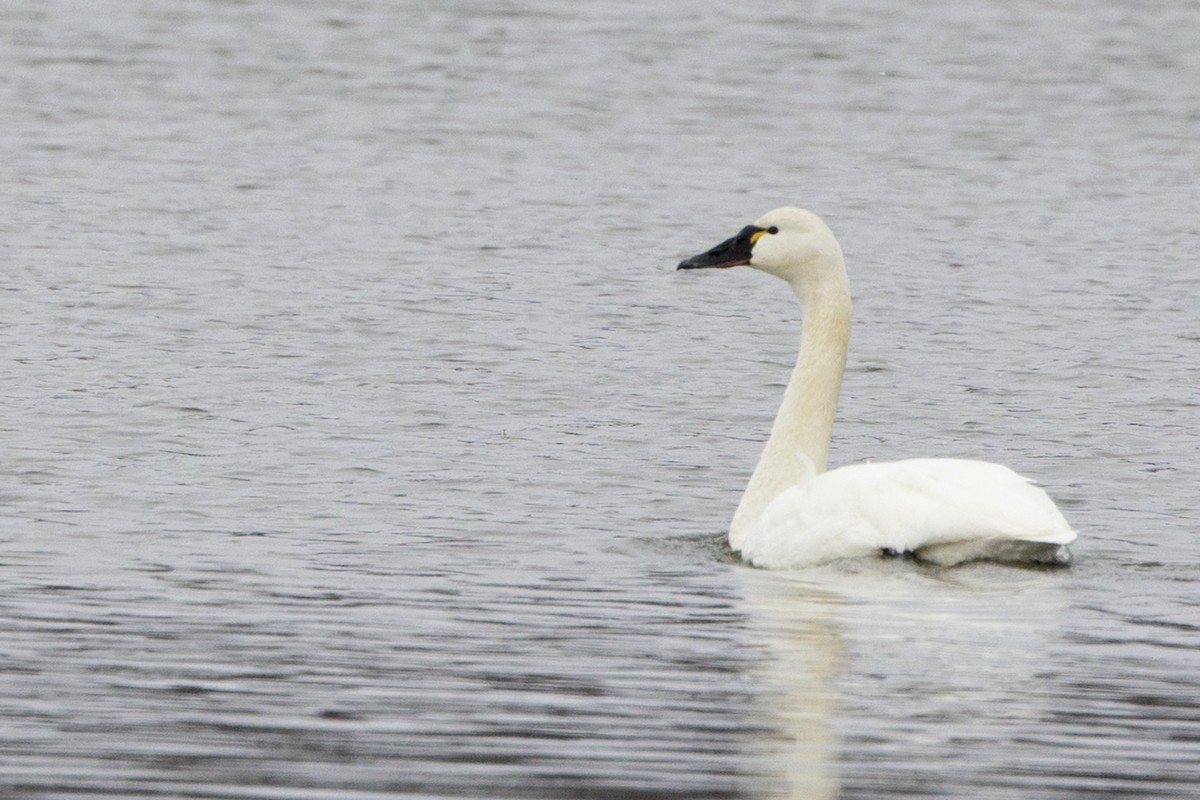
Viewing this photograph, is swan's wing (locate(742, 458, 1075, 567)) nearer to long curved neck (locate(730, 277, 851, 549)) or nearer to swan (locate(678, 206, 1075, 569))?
swan (locate(678, 206, 1075, 569))

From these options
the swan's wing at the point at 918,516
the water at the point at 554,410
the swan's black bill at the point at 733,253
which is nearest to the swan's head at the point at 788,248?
the swan's black bill at the point at 733,253

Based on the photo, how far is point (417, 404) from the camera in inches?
590

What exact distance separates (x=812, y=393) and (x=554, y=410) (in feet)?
10.2

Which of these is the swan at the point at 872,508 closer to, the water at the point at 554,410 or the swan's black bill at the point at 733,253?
the water at the point at 554,410

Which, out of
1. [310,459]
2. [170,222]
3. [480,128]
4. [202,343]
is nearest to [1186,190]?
[480,128]

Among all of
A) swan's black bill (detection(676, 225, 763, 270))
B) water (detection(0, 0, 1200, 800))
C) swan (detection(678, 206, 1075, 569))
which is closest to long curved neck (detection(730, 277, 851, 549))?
swan (detection(678, 206, 1075, 569))

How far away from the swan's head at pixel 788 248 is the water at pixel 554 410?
1.19 metres

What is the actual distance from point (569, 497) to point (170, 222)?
9.68m

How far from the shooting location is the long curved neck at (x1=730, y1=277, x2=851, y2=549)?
11.9 m

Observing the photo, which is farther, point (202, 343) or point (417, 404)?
point (202, 343)

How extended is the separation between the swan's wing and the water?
0.37 feet

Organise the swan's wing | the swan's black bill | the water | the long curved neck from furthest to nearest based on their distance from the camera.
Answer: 1. the swan's black bill
2. the long curved neck
3. the swan's wing
4. the water

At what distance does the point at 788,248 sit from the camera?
1214cm

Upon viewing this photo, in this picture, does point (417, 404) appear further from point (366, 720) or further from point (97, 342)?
point (366, 720)
